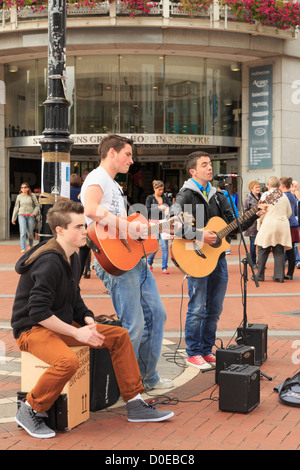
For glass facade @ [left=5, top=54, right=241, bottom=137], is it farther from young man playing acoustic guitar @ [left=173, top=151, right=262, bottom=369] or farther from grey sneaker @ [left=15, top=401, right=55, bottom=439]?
grey sneaker @ [left=15, top=401, right=55, bottom=439]

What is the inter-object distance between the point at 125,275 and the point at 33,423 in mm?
1252

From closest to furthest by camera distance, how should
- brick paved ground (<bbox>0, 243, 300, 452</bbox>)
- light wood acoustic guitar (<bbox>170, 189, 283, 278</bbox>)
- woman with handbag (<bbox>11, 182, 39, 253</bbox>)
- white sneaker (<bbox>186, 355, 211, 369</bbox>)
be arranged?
brick paved ground (<bbox>0, 243, 300, 452</bbox>)
light wood acoustic guitar (<bbox>170, 189, 283, 278</bbox>)
white sneaker (<bbox>186, 355, 211, 369</bbox>)
woman with handbag (<bbox>11, 182, 39, 253</bbox>)

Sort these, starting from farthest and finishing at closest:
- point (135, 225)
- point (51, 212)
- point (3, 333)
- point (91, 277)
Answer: point (91, 277), point (3, 333), point (135, 225), point (51, 212)

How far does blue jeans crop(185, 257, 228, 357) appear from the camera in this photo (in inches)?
224

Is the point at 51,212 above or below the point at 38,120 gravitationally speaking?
below

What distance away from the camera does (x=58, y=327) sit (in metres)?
4.06

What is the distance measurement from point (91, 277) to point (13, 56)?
11695 millimetres

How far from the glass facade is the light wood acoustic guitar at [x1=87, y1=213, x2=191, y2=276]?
55.2ft

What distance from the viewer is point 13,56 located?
69.7 feet

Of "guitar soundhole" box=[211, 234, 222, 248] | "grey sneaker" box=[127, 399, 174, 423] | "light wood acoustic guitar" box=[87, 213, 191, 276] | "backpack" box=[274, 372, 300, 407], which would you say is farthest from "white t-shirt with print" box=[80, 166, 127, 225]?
"backpack" box=[274, 372, 300, 407]

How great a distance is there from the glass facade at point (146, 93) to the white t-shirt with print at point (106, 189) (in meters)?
16.6

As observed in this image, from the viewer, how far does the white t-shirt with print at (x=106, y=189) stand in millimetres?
4691
